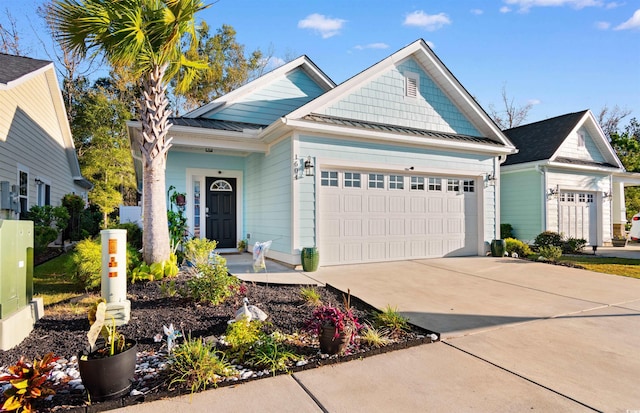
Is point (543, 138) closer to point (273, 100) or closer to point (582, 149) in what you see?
point (582, 149)

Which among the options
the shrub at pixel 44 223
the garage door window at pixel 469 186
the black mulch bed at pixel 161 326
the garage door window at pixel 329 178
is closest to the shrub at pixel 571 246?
the garage door window at pixel 469 186

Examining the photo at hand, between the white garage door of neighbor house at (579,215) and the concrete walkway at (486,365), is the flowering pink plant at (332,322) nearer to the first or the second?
the concrete walkway at (486,365)

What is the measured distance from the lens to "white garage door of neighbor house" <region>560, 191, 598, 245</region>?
13.1 m

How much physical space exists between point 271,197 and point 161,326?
533cm

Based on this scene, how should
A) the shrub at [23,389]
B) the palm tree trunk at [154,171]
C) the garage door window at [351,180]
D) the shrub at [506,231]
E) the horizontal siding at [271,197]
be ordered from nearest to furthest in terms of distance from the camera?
the shrub at [23,389] < the palm tree trunk at [154,171] < the horizontal siding at [271,197] < the garage door window at [351,180] < the shrub at [506,231]

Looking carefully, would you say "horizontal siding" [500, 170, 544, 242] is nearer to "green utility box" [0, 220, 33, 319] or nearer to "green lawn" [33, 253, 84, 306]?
"green lawn" [33, 253, 84, 306]

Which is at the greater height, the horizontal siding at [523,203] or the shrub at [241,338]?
the horizontal siding at [523,203]

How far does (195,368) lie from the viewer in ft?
8.94

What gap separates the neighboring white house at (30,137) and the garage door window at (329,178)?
7.04m

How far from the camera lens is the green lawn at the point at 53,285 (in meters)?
5.06


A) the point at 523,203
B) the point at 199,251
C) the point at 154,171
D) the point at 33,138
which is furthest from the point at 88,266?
the point at 523,203

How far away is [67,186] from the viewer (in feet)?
48.9

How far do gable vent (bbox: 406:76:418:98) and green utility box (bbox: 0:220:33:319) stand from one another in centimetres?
880

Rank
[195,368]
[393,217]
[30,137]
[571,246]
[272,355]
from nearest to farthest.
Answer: [195,368] < [272,355] < [393,217] < [30,137] < [571,246]
